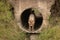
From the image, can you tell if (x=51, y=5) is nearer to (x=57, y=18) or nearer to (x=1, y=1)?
(x=57, y=18)

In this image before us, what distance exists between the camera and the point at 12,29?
1350 cm

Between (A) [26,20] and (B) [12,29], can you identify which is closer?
(B) [12,29]

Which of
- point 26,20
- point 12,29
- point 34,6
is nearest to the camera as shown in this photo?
point 12,29

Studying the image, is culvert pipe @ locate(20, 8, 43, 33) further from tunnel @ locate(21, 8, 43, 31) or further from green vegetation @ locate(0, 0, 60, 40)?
green vegetation @ locate(0, 0, 60, 40)

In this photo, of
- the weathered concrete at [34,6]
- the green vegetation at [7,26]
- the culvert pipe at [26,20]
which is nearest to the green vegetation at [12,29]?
the green vegetation at [7,26]

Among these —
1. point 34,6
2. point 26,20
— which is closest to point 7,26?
point 26,20

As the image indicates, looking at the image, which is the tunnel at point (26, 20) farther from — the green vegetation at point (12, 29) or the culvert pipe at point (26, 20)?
the green vegetation at point (12, 29)

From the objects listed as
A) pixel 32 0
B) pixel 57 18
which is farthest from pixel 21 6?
pixel 57 18

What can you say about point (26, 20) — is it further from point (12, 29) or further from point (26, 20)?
point (12, 29)

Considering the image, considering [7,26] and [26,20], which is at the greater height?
[7,26]

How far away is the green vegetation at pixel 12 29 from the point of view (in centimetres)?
1307

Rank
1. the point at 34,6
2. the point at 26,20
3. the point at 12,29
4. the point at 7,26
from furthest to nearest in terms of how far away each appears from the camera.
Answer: the point at 26,20, the point at 34,6, the point at 7,26, the point at 12,29

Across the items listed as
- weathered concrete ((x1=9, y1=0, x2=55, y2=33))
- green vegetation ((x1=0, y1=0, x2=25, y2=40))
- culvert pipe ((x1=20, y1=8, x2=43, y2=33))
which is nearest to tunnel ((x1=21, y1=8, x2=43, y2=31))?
culvert pipe ((x1=20, y1=8, x2=43, y2=33))

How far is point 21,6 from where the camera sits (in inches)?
555
